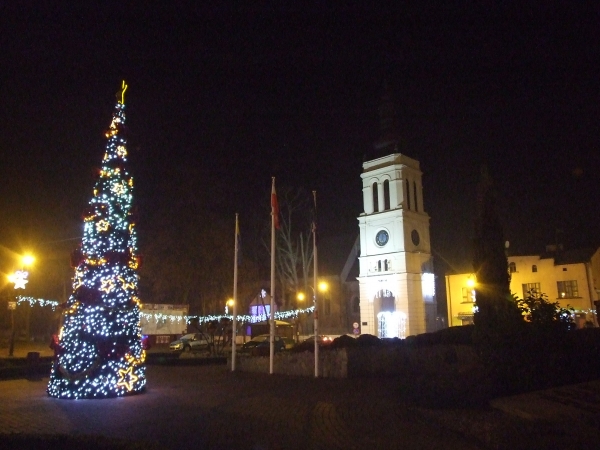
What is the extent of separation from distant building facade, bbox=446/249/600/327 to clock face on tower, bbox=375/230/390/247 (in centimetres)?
981

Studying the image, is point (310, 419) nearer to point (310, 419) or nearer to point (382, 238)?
point (310, 419)

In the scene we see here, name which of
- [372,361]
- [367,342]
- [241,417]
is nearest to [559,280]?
[367,342]

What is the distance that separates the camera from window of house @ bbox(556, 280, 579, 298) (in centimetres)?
5299

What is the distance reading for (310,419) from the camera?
10.8 meters

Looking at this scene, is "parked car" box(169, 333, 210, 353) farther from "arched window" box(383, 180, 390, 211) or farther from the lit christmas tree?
"arched window" box(383, 180, 390, 211)

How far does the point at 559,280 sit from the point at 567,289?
1.21 m

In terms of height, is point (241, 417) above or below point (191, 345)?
below

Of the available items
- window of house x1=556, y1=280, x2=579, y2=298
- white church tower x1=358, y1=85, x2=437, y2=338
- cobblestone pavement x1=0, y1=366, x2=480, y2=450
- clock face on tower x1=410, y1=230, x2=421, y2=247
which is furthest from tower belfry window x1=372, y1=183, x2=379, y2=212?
cobblestone pavement x1=0, y1=366, x2=480, y2=450

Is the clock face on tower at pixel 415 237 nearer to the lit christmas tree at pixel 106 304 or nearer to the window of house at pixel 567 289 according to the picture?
the window of house at pixel 567 289

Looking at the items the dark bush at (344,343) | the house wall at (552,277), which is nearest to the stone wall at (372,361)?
the dark bush at (344,343)

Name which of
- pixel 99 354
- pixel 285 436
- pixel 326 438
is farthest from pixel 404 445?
pixel 99 354

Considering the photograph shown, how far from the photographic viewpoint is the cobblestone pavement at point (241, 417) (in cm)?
895

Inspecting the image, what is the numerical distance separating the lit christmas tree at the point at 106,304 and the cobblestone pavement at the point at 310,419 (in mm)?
624

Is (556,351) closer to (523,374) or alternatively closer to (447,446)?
(523,374)
